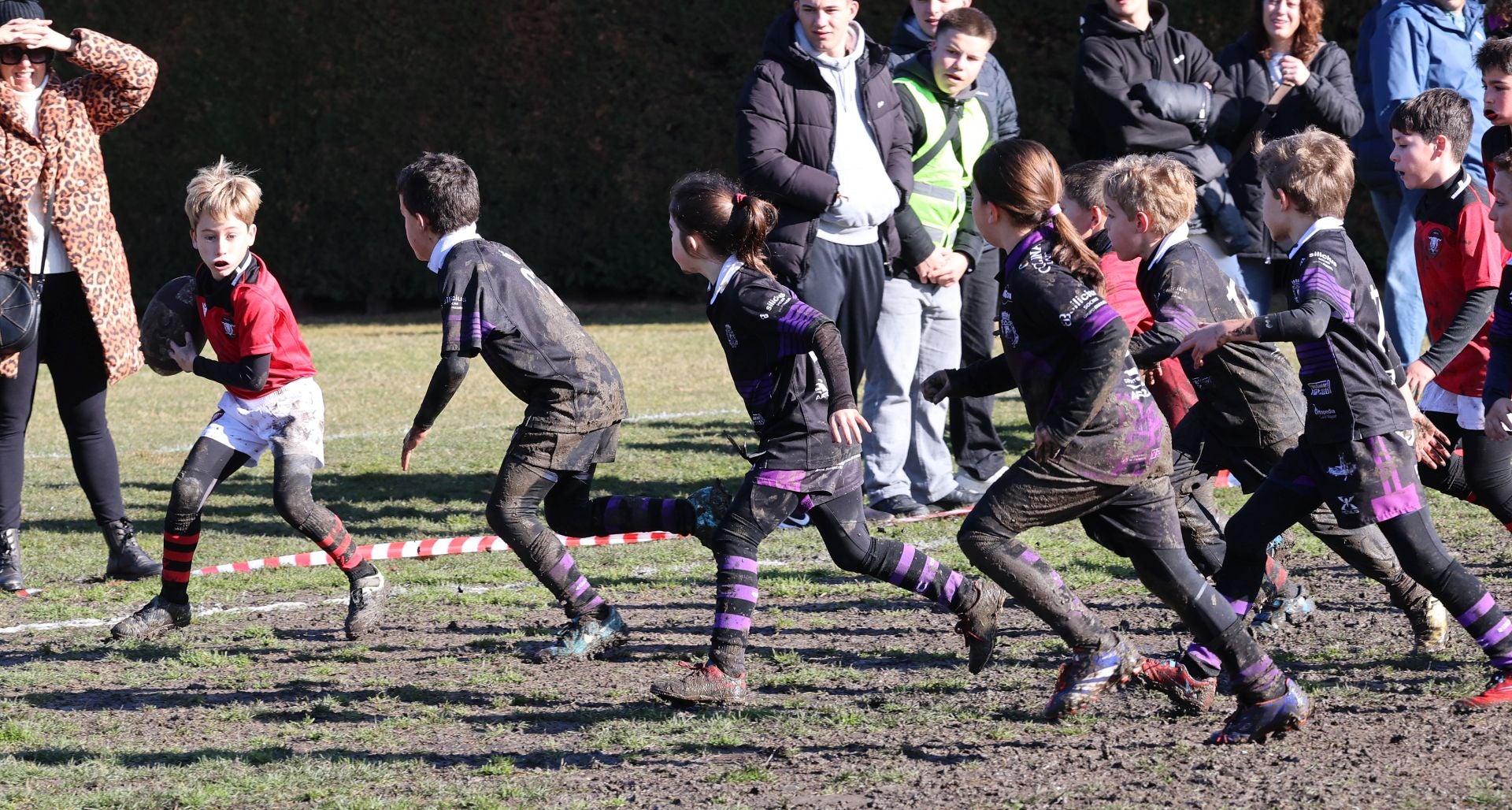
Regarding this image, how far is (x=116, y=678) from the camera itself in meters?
5.16

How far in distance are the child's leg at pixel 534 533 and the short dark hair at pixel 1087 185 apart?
73.0 inches

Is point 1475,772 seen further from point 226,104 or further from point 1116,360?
point 226,104

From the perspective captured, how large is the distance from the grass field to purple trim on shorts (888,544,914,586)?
286mm

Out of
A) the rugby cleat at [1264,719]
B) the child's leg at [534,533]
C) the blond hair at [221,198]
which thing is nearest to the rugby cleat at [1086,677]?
the rugby cleat at [1264,719]

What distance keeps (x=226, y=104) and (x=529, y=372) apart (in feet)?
47.3

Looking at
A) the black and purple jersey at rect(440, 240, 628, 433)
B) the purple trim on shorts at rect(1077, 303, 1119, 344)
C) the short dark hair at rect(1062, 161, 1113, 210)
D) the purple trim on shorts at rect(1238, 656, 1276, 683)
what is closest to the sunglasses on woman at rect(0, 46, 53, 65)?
the black and purple jersey at rect(440, 240, 628, 433)

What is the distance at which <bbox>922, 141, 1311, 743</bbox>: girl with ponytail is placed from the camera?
411 centimetres

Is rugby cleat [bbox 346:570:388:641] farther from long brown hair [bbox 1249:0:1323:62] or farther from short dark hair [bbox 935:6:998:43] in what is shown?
long brown hair [bbox 1249:0:1323:62]

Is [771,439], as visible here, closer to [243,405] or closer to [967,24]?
[243,405]

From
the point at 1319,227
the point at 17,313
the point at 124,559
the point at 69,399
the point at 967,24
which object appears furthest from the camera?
the point at 967,24

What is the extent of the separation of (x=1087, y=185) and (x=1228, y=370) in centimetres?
76

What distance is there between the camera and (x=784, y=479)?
4.78m

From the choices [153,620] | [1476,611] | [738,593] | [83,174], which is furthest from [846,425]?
[83,174]

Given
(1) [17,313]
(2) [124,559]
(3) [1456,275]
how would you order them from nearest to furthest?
(3) [1456,275], (1) [17,313], (2) [124,559]
